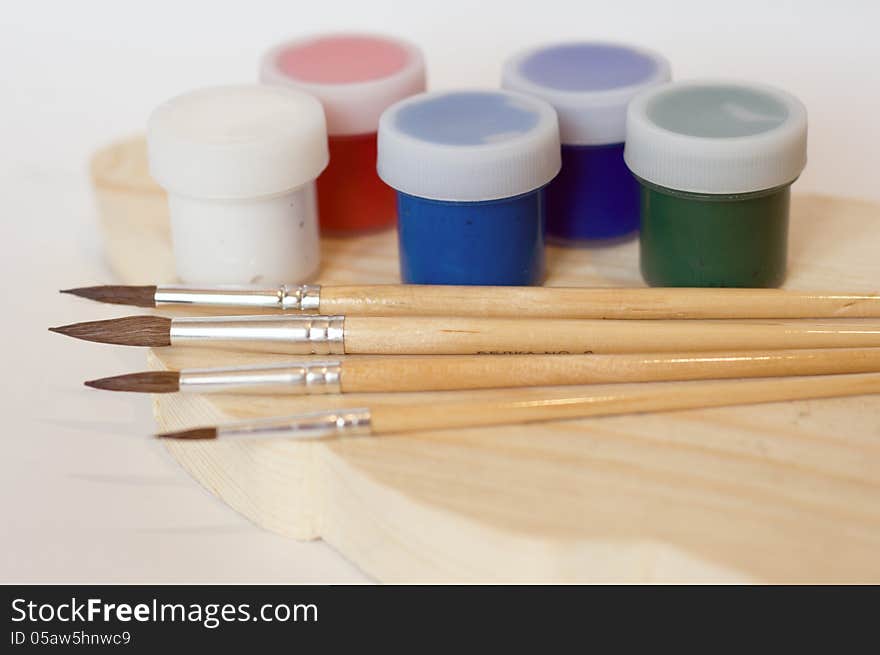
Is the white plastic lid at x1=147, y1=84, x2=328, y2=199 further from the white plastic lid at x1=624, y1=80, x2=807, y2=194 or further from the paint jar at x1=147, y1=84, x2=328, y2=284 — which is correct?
the white plastic lid at x1=624, y1=80, x2=807, y2=194

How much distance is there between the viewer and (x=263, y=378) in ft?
3.50

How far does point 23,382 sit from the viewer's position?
4.09 ft

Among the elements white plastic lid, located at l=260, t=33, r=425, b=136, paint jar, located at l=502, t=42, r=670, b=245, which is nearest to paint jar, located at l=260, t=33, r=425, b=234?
white plastic lid, located at l=260, t=33, r=425, b=136

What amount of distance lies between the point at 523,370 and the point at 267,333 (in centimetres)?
19

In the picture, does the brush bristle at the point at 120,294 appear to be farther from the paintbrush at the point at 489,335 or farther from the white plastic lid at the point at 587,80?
the white plastic lid at the point at 587,80

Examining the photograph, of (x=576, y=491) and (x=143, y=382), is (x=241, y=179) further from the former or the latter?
(x=576, y=491)

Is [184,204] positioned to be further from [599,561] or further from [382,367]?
[599,561]

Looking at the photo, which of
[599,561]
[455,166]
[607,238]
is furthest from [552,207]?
[599,561]

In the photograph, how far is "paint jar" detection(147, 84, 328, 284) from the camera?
1.16 m

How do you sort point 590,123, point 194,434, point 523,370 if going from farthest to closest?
1. point 590,123
2. point 523,370
3. point 194,434

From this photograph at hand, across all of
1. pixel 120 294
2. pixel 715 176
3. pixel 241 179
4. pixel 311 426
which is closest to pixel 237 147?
pixel 241 179

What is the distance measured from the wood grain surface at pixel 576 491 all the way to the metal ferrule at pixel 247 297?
43 mm

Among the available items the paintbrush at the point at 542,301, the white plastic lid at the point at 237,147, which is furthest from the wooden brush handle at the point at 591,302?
the white plastic lid at the point at 237,147

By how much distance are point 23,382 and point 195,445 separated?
0.22 meters
